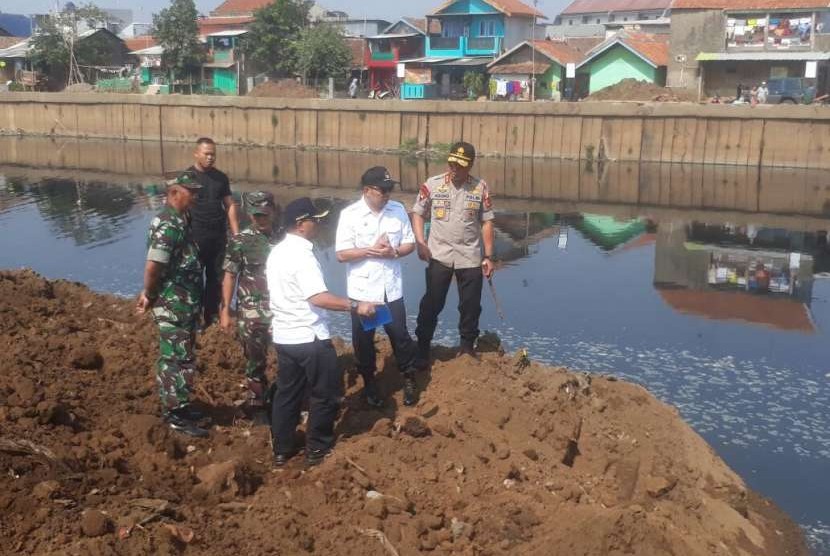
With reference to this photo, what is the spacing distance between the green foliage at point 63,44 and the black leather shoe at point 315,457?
52.9m

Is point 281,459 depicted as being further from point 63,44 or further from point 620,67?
point 63,44

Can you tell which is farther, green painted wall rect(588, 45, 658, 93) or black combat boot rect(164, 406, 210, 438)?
green painted wall rect(588, 45, 658, 93)

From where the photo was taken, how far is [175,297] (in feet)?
20.4

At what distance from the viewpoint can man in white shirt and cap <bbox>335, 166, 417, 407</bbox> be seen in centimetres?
659

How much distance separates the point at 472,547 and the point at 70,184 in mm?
26413

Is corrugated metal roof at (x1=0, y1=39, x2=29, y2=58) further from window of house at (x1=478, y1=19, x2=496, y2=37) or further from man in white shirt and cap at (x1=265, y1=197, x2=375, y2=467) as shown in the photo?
man in white shirt and cap at (x1=265, y1=197, x2=375, y2=467)

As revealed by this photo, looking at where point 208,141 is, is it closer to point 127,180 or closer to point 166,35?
point 127,180

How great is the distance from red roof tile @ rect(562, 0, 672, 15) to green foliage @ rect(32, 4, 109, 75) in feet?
155

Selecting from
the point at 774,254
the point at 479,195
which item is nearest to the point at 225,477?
the point at 479,195

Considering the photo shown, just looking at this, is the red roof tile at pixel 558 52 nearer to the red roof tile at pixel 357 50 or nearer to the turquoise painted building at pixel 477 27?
the turquoise painted building at pixel 477 27

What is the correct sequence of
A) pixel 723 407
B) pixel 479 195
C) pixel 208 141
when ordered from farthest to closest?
1. pixel 723 407
2. pixel 208 141
3. pixel 479 195

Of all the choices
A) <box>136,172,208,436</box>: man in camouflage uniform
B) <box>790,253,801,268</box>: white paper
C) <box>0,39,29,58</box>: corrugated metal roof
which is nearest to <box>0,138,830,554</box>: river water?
<box>790,253,801,268</box>: white paper

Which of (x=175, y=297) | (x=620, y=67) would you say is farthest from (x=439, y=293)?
(x=620, y=67)

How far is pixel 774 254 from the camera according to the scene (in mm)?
17703
